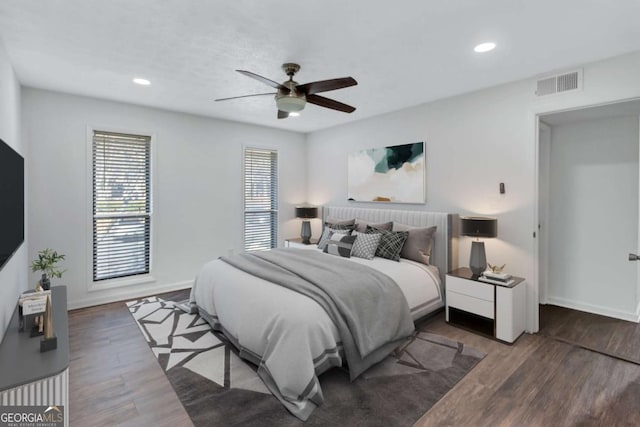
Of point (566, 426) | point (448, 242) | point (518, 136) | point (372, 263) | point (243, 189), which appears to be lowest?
point (566, 426)

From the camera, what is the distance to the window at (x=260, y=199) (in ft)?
18.0

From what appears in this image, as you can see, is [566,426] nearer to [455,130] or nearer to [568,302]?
[568,302]

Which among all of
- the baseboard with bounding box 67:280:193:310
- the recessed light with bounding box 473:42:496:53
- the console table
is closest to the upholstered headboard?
the recessed light with bounding box 473:42:496:53

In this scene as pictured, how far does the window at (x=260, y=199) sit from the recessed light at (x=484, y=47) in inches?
149

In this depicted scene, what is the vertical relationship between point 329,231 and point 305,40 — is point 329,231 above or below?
below

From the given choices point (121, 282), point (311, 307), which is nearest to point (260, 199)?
point (121, 282)

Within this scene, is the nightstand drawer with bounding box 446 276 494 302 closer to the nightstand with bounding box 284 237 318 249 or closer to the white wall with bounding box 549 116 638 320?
the white wall with bounding box 549 116 638 320

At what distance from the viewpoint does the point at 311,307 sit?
239 cm

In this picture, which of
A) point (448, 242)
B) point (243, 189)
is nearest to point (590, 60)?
point (448, 242)

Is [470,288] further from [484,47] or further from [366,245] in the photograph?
[484,47]

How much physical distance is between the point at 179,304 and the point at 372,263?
8.12 ft

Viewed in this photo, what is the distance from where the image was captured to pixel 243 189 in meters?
5.32

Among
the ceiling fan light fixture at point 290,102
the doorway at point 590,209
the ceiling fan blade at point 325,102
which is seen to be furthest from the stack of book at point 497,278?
the ceiling fan light fixture at point 290,102

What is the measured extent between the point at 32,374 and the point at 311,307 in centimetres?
161
